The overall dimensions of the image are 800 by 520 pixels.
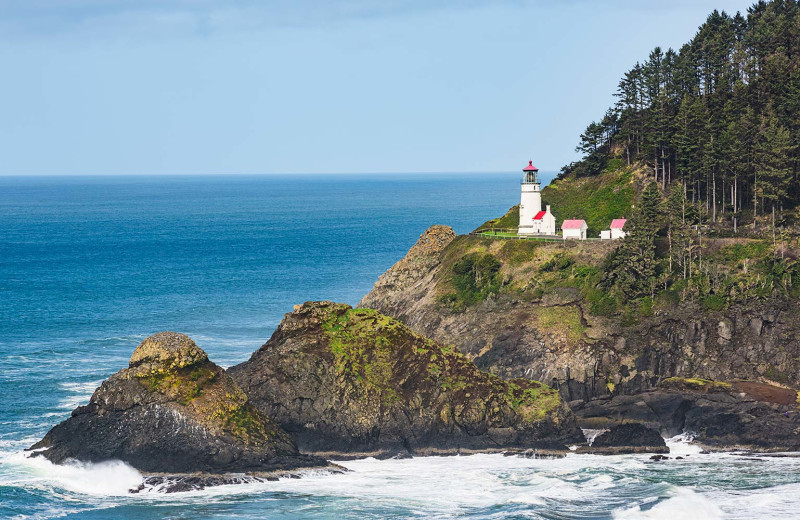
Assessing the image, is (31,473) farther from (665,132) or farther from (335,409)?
(665,132)

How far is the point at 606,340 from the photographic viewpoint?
7369 centimetres

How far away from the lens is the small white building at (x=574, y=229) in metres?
88.9

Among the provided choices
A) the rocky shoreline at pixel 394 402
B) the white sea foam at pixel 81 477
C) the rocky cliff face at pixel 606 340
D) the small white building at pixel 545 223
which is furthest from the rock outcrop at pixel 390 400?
the small white building at pixel 545 223

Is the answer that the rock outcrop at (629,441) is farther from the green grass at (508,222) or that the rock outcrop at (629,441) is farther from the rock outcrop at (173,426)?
the green grass at (508,222)

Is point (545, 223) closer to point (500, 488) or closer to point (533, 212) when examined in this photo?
point (533, 212)

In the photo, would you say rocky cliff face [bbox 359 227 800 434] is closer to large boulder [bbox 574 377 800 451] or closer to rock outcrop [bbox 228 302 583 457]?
large boulder [bbox 574 377 800 451]

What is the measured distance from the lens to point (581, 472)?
59562 millimetres

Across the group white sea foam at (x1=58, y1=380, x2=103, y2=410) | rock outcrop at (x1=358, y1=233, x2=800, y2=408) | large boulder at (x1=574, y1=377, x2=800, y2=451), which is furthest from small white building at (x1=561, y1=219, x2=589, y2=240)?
white sea foam at (x1=58, y1=380, x2=103, y2=410)

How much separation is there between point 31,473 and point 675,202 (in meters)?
53.6

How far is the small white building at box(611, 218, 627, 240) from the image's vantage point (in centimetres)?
8776

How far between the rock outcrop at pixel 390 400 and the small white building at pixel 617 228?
81.5 ft

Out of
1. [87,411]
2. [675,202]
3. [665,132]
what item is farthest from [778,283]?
[87,411]

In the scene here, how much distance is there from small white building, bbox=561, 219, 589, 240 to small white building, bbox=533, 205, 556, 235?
13.5ft

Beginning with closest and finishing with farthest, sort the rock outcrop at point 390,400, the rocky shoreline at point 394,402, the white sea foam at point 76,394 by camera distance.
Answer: the rocky shoreline at point 394,402
the rock outcrop at point 390,400
the white sea foam at point 76,394
